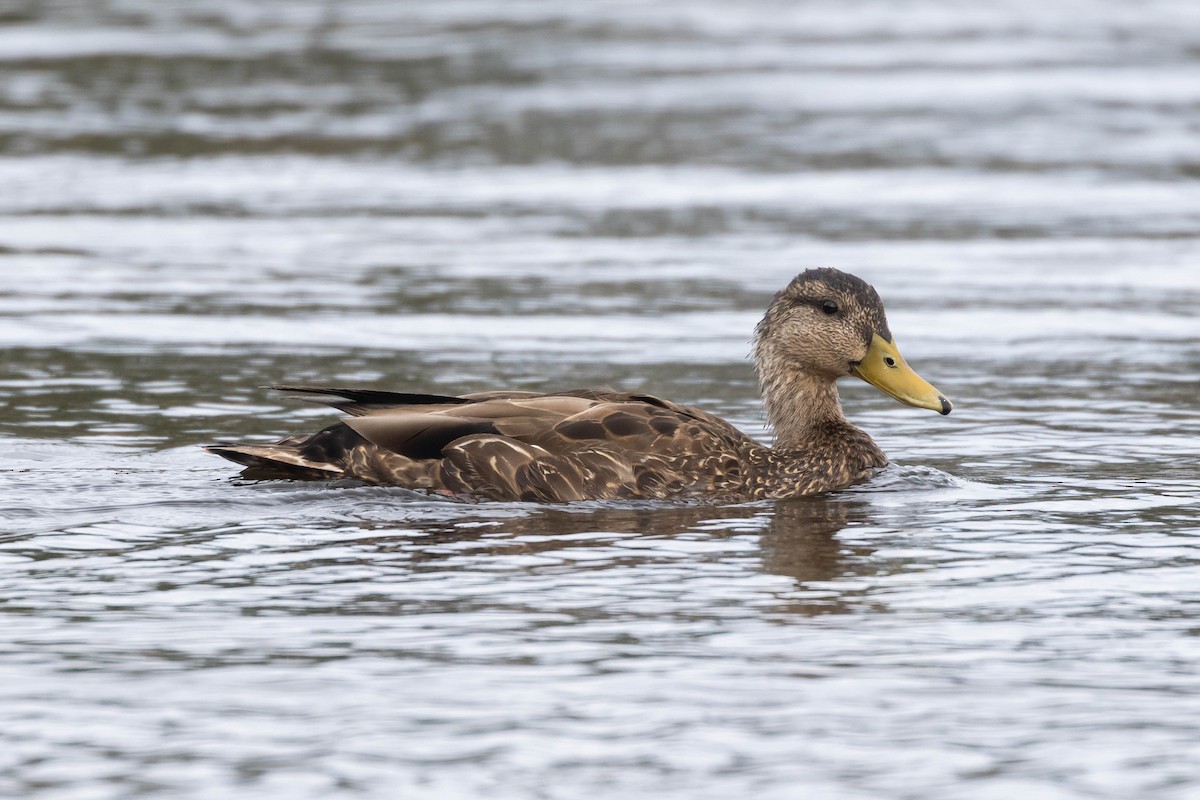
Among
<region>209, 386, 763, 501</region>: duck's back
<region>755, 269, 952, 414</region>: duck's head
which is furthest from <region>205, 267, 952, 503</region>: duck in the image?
<region>755, 269, 952, 414</region>: duck's head

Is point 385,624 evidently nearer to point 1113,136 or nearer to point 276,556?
point 276,556

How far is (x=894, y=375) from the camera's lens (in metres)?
10.8

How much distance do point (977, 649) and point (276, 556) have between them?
119 inches

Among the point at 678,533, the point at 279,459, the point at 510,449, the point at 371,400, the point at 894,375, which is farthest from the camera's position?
the point at 894,375

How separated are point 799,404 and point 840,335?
44cm

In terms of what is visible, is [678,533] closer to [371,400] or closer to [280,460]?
[371,400]

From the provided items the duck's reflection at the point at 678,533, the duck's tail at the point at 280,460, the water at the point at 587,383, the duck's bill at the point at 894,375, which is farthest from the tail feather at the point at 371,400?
the duck's bill at the point at 894,375

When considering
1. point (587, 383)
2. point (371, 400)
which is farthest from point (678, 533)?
point (587, 383)

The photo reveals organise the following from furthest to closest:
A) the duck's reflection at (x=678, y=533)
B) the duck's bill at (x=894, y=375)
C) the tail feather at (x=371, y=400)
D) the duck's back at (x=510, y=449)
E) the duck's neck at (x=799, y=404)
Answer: the duck's neck at (x=799, y=404)
the duck's bill at (x=894, y=375)
the tail feather at (x=371, y=400)
the duck's back at (x=510, y=449)
the duck's reflection at (x=678, y=533)

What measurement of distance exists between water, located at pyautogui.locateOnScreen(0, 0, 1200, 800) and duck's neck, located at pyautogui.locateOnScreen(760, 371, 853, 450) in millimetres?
550

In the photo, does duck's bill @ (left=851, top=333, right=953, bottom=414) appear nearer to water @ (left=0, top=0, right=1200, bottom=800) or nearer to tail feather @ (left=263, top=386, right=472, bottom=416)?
water @ (left=0, top=0, right=1200, bottom=800)

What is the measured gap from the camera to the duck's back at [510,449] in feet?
32.3

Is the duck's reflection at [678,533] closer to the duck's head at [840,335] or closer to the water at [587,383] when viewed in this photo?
the water at [587,383]

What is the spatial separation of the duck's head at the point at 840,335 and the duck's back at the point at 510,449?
39.5 inches
